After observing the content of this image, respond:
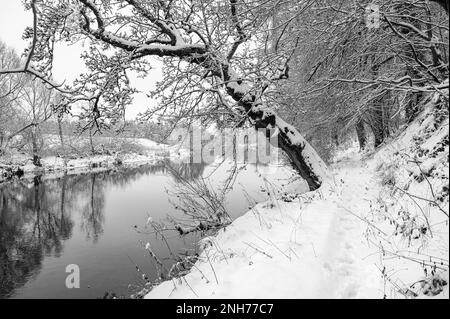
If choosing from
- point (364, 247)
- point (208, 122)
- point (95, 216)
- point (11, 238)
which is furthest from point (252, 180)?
point (364, 247)

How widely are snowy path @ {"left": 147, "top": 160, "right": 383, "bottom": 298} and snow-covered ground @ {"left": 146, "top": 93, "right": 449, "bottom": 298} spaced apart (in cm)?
1

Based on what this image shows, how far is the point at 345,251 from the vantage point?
151 inches

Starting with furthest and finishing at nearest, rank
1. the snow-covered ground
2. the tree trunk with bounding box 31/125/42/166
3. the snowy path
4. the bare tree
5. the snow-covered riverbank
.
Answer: the tree trunk with bounding box 31/125/42/166 → the snow-covered riverbank → the bare tree → the snowy path → the snow-covered ground

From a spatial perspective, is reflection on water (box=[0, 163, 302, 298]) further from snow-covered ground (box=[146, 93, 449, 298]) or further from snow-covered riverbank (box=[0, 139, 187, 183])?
snow-covered riverbank (box=[0, 139, 187, 183])

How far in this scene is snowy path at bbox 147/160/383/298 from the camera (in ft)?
9.87

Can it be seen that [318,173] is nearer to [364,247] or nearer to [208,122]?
[208,122]

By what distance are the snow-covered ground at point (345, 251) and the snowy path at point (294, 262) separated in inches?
0.4

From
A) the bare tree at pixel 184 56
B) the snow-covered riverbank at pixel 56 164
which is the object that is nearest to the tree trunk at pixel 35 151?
the snow-covered riverbank at pixel 56 164

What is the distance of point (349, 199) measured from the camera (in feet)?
21.4

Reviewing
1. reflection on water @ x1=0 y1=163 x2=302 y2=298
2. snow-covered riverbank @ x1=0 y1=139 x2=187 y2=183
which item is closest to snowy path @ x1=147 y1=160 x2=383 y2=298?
reflection on water @ x1=0 y1=163 x2=302 y2=298

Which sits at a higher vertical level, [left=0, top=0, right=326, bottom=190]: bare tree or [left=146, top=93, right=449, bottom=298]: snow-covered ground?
[left=0, top=0, right=326, bottom=190]: bare tree

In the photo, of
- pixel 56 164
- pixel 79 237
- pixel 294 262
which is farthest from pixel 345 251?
pixel 56 164

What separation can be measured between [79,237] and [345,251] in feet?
29.8

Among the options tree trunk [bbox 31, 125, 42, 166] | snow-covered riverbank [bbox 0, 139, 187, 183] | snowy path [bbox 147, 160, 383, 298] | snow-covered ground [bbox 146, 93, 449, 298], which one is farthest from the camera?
tree trunk [bbox 31, 125, 42, 166]
